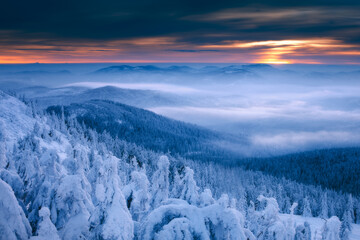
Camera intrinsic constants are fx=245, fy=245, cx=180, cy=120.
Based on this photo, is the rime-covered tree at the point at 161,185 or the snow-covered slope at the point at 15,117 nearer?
the rime-covered tree at the point at 161,185

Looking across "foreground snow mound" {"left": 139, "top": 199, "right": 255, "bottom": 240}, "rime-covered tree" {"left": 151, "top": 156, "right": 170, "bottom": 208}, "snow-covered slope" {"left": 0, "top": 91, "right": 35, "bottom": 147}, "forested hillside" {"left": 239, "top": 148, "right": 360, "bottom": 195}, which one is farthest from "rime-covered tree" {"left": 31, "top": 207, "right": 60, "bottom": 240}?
Result: "forested hillside" {"left": 239, "top": 148, "right": 360, "bottom": 195}

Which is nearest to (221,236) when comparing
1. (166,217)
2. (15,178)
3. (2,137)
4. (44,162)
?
(166,217)

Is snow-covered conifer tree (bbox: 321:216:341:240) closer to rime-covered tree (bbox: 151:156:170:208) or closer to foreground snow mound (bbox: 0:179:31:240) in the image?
rime-covered tree (bbox: 151:156:170:208)

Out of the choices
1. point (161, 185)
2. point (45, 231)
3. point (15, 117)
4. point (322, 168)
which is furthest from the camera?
point (322, 168)

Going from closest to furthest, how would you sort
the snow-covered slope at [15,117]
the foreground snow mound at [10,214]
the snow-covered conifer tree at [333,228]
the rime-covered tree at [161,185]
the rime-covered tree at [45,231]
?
the foreground snow mound at [10,214]
the rime-covered tree at [45,231]
the snow-covered conifer tree at [333,228]
the rime-covered tree at [161,185]
the snow-covered slope at [15,117]

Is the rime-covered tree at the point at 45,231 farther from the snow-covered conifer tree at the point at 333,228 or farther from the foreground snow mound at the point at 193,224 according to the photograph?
the snow-covered conifer tree at the point at 333,228

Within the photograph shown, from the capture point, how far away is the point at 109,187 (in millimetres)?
13070

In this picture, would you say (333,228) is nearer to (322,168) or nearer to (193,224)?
(193,224)

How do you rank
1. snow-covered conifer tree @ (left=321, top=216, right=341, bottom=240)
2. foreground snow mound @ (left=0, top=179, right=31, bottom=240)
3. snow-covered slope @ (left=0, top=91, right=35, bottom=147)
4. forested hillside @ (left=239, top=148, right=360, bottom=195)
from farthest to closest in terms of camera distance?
forested hillside @ (left=239, top=148, right=360, bottom=195) < snow-covered slope @ (left=0, top=91, right=35, bottom=147) < snow-covered conifer tree @ (left=321, top=216, right=341, bottom=240) < foreground snow mound @ (left=0, top=179, right=31, bottom=240)

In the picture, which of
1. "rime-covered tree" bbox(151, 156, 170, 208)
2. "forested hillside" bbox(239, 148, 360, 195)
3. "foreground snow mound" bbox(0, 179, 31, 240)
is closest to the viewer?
"foreground snow mound" bbox(0, 179, 31, 240)

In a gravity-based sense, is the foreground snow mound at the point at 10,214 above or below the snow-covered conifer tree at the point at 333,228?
above

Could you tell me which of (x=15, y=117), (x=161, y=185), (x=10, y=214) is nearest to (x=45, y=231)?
(x=10, y=214)

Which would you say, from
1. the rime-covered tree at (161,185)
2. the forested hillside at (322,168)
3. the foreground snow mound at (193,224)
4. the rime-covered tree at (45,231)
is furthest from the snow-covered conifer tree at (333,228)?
the forested hillside at (322,168)

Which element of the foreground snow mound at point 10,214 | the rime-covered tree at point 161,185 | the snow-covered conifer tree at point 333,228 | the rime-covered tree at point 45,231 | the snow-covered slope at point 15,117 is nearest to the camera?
the foreground snow mound at point 10,214
